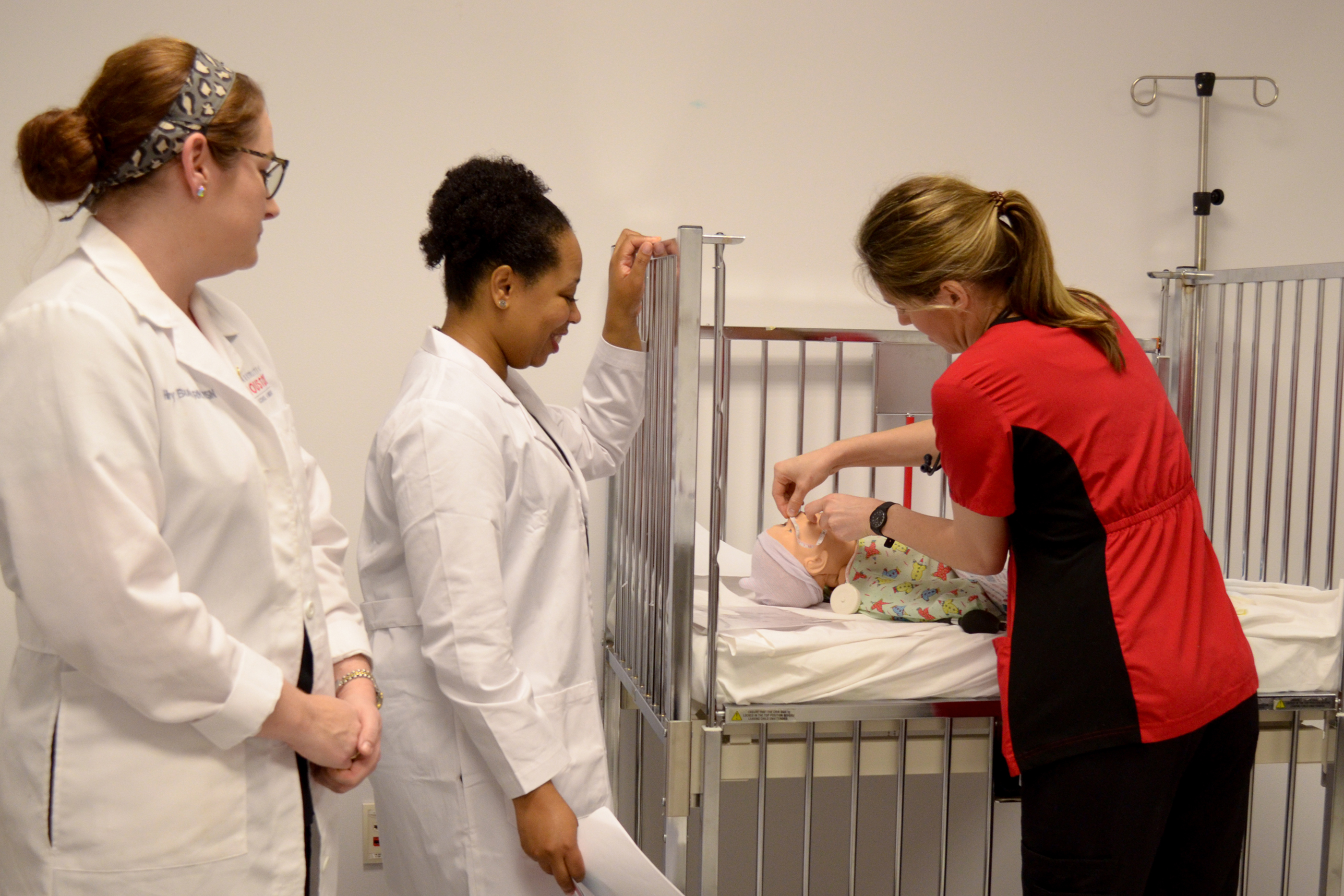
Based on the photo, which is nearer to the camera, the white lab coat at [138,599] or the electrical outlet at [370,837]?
the white lab coat at [138,599]

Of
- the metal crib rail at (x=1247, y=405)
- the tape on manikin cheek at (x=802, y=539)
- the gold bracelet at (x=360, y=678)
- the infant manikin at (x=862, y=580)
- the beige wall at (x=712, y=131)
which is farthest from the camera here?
the metal crib rail at (x=1247, y=405)

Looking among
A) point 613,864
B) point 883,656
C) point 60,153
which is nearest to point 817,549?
point 883,656

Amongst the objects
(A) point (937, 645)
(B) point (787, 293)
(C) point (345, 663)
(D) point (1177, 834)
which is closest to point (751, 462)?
(B) point (787, 293)

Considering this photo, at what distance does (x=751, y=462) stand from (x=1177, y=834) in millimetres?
1302

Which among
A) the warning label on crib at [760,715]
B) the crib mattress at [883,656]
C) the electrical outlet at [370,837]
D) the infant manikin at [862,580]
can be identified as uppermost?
the infant manikin at [862,580]

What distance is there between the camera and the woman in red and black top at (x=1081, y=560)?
4.62ft

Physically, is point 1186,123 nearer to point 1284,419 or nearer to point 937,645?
point 1284,419

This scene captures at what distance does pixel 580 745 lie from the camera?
4.75 feet

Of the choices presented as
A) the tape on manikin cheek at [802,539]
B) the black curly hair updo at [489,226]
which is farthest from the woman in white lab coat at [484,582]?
the tape on manikin cheek at [802,539]

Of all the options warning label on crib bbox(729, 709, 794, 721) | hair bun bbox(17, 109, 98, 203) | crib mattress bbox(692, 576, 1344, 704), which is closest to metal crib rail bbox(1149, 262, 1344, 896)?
crib mattress bbox(692, 576, 1344, 704)

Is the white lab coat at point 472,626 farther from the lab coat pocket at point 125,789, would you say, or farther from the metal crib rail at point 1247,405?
the metal crib rail at point 1247,405

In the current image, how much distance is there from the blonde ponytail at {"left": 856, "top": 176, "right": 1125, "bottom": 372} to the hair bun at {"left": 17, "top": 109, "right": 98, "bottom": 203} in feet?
3.29

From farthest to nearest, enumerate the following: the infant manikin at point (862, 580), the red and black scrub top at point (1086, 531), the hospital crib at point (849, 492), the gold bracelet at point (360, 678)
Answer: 1. the infant manikin at point (862, 580)
2. the hospital crib at point (849, 492)
3. the red and black scrub top at point (1086, 531)
4. the gold bracelet at point (360, 678)

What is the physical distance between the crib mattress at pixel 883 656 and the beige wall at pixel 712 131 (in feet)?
2.53
